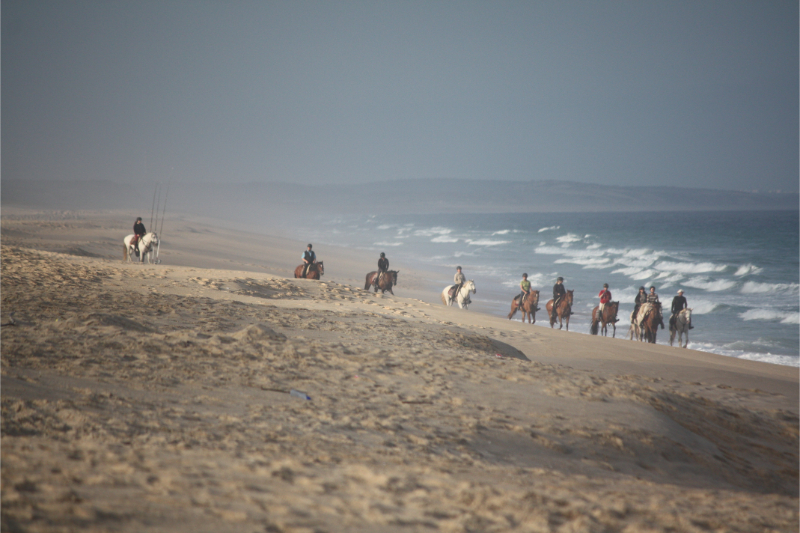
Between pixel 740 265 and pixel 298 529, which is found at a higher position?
pixel 740 265

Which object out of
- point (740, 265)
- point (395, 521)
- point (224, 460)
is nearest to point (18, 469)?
point (224, 460)

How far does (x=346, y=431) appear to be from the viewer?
5250mm

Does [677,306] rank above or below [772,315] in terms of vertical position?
below

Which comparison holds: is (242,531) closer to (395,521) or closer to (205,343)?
(395,521)

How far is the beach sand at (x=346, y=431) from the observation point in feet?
11.3

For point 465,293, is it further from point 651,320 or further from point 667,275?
point 667,275

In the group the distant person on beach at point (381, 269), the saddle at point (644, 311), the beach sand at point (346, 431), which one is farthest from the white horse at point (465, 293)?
the beach sand at point (346, 431)

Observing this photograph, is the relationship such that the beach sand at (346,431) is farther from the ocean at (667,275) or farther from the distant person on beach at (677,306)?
the ocean at (667,275)

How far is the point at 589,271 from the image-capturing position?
134ft

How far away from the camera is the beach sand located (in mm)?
3452

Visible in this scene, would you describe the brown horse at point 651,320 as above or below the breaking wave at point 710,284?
below

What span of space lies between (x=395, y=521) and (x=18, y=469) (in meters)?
2.49

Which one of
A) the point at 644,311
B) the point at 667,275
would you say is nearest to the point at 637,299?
the point at 644,311

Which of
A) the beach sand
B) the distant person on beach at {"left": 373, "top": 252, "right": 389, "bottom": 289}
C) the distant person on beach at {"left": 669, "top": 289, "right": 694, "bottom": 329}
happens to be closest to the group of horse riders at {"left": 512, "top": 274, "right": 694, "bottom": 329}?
the distant person on beach at {"left": 669, "top": 289, "right": 694, "bottom": 329}
